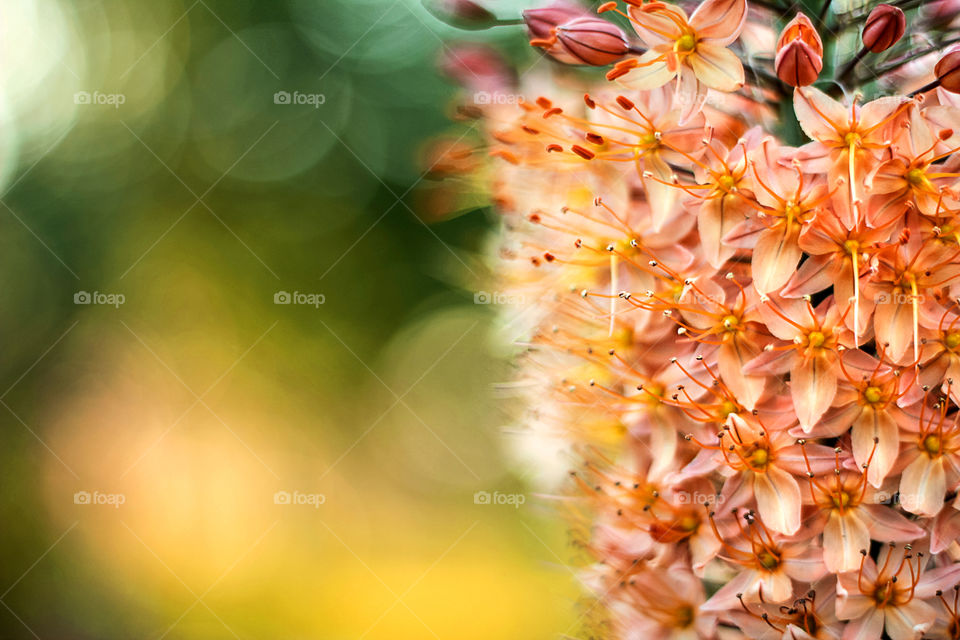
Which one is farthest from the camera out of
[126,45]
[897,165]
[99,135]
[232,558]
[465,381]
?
[99,135]

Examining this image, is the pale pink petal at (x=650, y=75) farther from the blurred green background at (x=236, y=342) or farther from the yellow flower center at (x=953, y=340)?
the blurred green background at (x=236, y=342)

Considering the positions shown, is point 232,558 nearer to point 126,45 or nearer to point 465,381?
point 465,381

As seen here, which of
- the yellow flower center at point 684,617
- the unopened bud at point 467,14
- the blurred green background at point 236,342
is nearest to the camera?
the yellow flower center at point 684,617

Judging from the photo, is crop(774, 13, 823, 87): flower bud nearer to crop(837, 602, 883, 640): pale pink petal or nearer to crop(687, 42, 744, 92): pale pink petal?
crop(687, 42, 744, 92): pale pink petal

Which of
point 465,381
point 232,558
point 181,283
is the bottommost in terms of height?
point 232,558

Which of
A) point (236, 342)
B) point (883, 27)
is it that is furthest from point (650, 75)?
point (236, 342)

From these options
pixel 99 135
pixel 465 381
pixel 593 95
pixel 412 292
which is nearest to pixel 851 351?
pixel 593 95

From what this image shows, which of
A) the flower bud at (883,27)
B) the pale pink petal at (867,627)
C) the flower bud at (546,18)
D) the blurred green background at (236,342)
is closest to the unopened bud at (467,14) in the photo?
the flower bud at (546,18)
